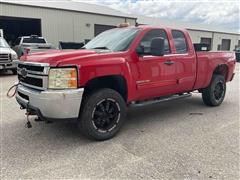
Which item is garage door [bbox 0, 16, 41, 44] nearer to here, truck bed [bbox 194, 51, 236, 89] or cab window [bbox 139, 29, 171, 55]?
truck bed [bbox 194, 51, 236, 89]

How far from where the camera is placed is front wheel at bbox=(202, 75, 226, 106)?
6301 millimetres

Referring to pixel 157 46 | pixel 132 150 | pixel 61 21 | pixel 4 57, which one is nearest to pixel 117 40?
pixel 157 46

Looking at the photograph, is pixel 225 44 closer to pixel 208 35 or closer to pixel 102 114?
pixel 208 35

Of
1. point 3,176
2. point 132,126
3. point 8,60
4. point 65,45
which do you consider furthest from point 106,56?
point 8,60

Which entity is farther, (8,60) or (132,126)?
(8,60)

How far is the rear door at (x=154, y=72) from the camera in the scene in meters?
4.53

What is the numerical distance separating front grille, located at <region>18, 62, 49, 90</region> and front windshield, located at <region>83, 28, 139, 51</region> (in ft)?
4.57

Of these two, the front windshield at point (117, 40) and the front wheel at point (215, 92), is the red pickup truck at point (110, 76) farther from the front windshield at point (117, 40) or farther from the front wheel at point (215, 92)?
the front wheel at point (215, 92)

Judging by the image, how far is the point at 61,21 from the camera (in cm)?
2108

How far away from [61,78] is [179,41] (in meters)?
2.97

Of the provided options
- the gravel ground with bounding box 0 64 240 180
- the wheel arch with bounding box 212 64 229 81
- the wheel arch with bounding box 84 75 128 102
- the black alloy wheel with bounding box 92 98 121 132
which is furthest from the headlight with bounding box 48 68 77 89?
the wheel arch with bounding box 212 64 229 81

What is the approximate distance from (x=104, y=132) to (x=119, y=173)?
113cm

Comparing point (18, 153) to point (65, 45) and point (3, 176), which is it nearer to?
point (3, 176)

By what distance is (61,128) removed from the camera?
4.69m
